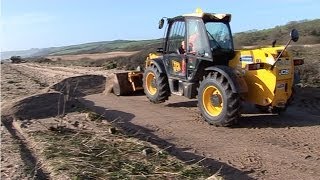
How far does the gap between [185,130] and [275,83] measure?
1.83m

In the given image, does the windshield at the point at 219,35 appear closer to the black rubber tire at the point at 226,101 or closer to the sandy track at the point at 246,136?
the black rubber tire at the point at 226,101

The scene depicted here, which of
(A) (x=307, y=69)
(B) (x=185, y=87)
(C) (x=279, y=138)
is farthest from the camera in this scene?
(A) (x=307, y=69)

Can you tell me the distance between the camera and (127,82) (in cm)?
1330

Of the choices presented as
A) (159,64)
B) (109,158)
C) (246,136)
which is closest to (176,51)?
(159,64)

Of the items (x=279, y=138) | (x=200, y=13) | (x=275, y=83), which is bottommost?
(x=279, y=138)

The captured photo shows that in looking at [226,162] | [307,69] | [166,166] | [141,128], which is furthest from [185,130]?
[307,69]

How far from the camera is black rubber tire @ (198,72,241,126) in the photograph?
855cm

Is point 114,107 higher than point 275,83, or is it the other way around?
point 275,83

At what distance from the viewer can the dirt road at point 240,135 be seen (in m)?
6.34

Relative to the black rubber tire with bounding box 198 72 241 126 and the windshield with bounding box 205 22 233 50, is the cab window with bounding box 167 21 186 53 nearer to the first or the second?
the windshield with bounding box 205 22 233 50

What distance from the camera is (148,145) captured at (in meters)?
7.03

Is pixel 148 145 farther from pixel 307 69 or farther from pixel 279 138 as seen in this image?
pixel 307 69

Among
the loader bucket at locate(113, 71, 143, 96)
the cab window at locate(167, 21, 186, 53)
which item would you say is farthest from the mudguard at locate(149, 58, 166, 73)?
the loader bucket at locate(113, 71, 143, 96)

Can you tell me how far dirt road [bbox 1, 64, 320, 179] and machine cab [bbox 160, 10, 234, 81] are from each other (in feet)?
3.41
